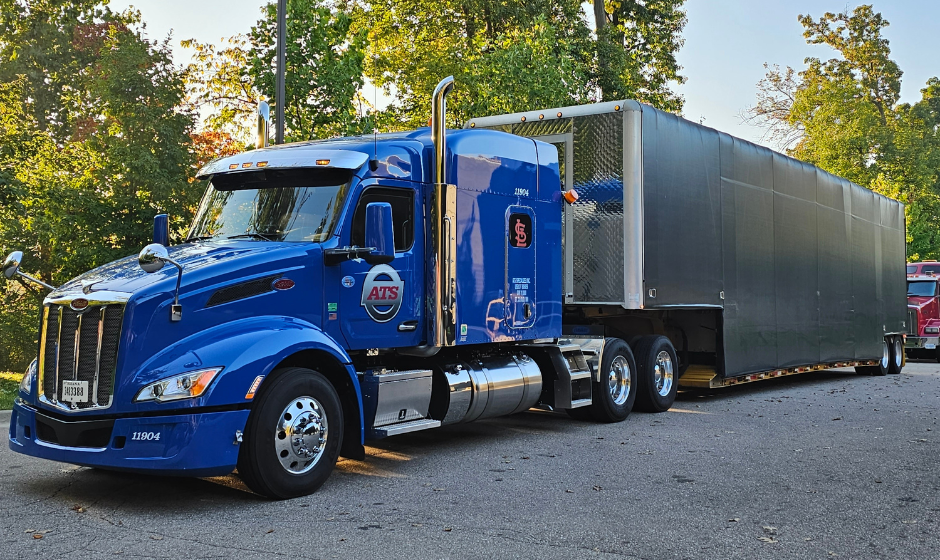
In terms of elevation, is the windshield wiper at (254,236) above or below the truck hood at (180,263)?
above

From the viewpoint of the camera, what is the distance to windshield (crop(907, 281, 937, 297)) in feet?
92.6

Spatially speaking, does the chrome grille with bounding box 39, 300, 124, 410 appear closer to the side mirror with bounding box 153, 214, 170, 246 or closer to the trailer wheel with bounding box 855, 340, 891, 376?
the side mirror with bounding box 153, 214, 170, 246

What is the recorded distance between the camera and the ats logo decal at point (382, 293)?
27.8ft

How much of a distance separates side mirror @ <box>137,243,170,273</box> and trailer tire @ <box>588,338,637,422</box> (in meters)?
6.14

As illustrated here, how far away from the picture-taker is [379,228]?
316 inches

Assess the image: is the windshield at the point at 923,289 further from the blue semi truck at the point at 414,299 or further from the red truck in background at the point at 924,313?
the blue semi truck at the point at 414,299

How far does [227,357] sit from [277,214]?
187 centimetres

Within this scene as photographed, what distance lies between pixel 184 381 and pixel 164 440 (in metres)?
0.42

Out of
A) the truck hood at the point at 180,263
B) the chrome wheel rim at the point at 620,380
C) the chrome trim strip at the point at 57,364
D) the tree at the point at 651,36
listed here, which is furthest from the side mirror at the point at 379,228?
the tree at the point at 651,36

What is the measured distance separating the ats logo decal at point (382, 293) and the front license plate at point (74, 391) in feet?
8.06

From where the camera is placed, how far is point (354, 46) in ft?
60.9

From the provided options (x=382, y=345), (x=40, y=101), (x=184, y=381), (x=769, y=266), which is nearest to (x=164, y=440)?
(x=184, y=381)

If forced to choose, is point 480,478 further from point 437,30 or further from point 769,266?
point 437,30

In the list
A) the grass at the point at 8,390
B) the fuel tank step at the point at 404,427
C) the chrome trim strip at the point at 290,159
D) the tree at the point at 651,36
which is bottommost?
the grass at the point at 8,390
